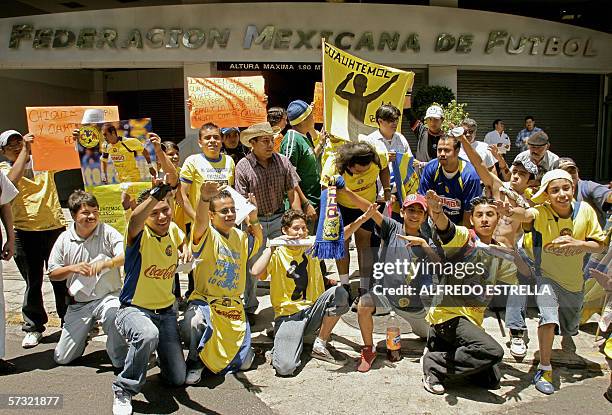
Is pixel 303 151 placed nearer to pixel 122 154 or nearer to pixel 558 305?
pixel 122 154

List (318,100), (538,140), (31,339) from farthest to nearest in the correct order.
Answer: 1. (318,100)
2. (538,140)
3. (31,339)

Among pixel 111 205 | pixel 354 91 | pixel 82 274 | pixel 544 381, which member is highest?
pixel 354 91

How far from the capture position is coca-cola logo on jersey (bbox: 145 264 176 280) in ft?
12.8

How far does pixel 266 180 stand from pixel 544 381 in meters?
2.87

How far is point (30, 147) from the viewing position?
4.73 metres

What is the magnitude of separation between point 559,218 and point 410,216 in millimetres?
1130

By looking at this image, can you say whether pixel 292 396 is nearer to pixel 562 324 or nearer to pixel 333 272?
pixel 562 324

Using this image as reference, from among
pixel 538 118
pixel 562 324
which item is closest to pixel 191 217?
pixel 562 324

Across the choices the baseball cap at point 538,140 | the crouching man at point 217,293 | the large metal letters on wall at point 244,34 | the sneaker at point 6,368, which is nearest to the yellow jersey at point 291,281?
the crouching man at point 217,293

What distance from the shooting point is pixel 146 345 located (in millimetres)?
3586

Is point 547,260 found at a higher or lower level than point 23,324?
higher

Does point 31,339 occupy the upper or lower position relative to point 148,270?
lower

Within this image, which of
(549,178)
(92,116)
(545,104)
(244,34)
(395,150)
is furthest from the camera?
(545,104)

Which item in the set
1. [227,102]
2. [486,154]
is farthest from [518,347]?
[227,102]
